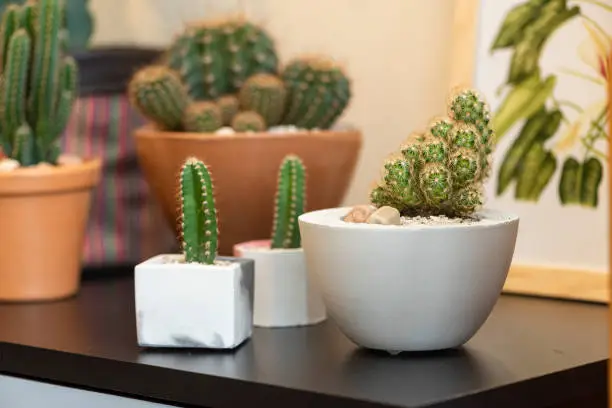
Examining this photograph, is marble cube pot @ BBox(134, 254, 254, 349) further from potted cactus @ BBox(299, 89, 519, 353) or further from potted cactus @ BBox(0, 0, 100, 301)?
potted cactus @ BBox(0, 0, 100, 301)

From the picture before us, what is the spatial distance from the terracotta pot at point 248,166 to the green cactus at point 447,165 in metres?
0.34

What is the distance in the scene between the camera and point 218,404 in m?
0.87

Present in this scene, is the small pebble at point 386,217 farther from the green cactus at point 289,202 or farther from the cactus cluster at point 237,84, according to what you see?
the cactus cluster at point 237,84

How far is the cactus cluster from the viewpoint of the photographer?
4.21 feet

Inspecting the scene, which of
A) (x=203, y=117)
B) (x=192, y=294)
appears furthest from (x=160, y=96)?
(x=192, y=294)

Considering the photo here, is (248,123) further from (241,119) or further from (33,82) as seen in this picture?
(33,82)

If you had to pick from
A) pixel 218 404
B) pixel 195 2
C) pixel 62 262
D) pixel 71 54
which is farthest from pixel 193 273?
pixel 195 2

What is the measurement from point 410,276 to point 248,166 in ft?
1.41

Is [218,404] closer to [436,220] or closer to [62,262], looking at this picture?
[436,220]

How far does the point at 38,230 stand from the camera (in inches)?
48.7

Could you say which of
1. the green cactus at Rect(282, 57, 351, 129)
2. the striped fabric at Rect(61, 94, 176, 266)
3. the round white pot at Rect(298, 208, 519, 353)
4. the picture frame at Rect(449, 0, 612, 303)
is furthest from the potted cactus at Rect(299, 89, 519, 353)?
the striped fabric at Rect(61, 94, 176, 266)

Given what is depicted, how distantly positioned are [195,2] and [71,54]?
25 centimetres

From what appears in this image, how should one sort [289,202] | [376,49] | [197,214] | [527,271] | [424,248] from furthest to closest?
[376,49] → [527,271] → [289,202] → [197,214] → [424,248]

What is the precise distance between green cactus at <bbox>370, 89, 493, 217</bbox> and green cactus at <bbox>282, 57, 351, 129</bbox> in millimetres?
371
